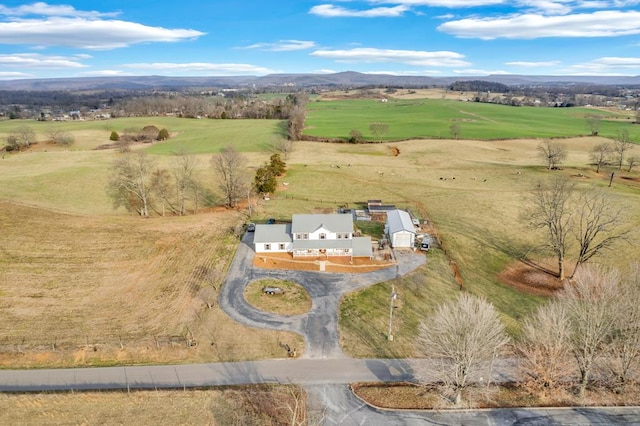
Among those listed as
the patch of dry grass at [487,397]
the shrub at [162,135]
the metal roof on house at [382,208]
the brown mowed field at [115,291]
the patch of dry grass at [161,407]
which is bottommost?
the patch of dry grass at [161,407]

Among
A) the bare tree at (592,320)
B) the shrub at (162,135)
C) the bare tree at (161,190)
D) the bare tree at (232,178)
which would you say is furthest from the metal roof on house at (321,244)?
the shrub at (162,135)

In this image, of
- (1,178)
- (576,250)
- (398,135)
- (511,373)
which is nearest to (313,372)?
(511,373)

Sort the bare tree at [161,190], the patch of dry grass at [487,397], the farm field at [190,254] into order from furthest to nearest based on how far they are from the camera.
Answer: the bare tree at [161,190]
the farm field at [190,254]
the patch of dry grass at [487,397]

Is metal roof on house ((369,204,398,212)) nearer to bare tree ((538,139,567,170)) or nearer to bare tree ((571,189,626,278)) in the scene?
bare tree ((571,189,626,278))

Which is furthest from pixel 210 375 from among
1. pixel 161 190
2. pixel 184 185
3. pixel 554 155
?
pixel 554 155

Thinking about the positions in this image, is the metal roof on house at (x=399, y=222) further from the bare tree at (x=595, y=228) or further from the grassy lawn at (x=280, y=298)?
the bare tree at (x=595, y=228)

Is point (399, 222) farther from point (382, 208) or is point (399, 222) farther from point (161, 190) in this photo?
point (161, 190)
